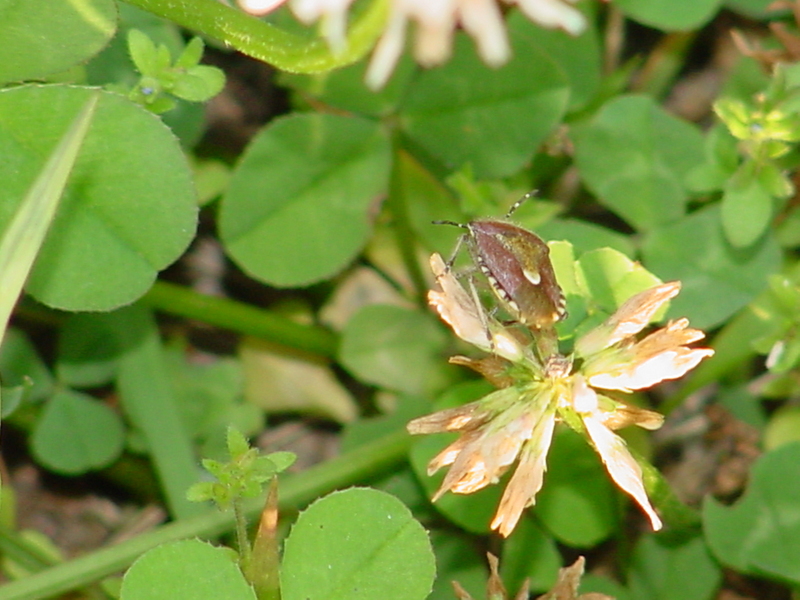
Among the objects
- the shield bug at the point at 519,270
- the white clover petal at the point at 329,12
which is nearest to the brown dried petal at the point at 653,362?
A: the shield bug at the point at 519,270

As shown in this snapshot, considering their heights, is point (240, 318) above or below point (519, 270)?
below

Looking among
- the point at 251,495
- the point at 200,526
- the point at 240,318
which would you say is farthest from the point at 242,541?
the point at 240,318

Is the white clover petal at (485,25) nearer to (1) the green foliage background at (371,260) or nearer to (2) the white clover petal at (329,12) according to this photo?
(2) the white clover petal at (329,12)

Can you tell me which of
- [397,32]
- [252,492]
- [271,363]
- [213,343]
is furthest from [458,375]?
[397,32]

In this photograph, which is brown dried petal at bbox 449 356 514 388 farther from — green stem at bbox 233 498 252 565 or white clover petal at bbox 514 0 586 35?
white clover petal at bbox 514 0 586 35

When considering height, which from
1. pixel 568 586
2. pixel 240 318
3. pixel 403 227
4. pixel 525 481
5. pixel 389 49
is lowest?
pixel 240 318

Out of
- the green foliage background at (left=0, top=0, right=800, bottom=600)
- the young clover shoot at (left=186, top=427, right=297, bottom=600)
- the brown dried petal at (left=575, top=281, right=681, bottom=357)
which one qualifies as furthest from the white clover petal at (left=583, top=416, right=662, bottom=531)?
the young clover shoot at (left=186, top=427, right=297, bottom=600)

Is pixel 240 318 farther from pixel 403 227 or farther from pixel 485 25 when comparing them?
pixel 485 25
